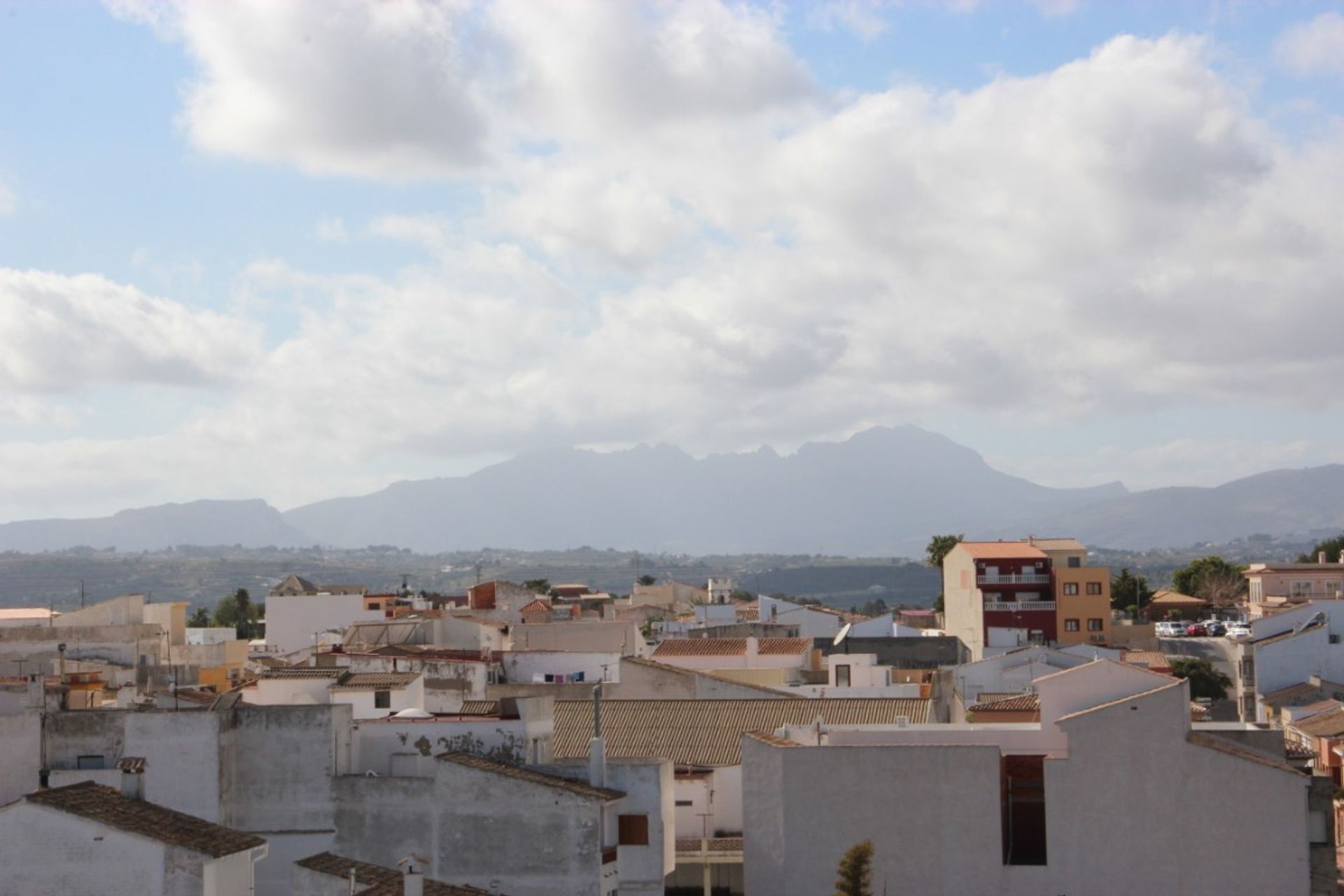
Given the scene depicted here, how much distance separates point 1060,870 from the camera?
33.2 metres

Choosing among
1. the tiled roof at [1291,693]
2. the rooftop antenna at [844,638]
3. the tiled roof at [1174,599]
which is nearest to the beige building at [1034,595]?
the rooftop antenna at [844,638]

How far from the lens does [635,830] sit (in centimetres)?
2970

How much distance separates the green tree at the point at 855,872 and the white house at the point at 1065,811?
10.4 ft

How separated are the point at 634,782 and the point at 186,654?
128ft

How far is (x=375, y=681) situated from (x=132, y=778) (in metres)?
11.9

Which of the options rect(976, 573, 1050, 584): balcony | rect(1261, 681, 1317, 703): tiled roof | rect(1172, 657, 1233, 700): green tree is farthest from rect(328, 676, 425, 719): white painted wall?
rect(976, 573, 1050, 584): balcony

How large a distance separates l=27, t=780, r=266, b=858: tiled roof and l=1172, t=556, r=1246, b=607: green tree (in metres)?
98.4

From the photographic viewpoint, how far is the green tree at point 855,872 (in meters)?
29.5

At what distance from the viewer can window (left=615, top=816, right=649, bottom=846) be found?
29.6m

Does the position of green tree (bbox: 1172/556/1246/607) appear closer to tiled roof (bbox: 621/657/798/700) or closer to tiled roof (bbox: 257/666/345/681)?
tiled roof (bbox: 621/657/798/700)

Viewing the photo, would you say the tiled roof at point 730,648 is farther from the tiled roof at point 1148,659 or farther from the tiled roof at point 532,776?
the tiled roof at point 532,776

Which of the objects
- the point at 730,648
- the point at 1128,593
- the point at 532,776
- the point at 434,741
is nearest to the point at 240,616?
the point at 1128,593

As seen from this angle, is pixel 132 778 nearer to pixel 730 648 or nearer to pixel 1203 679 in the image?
pixel 730 648

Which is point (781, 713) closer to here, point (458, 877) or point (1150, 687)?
point (1150, 687)
